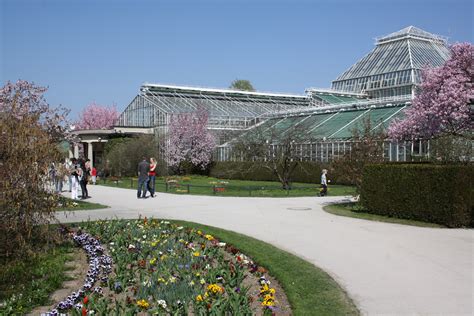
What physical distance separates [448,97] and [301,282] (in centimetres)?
1947

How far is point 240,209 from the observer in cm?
1681

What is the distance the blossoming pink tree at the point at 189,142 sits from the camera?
4466 cm

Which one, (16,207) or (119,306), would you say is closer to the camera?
(119,306)

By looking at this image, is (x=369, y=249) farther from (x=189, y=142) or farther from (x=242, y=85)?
(x=242, y=85)

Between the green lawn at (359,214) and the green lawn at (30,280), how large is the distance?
8.41 meters

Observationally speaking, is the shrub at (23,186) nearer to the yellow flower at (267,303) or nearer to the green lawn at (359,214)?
the yellow flower at (267,303)

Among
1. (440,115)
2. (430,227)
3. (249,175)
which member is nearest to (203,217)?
(430,227)

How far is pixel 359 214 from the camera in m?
15.3

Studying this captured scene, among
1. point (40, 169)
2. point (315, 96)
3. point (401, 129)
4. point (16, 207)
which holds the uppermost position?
point (315, 96)

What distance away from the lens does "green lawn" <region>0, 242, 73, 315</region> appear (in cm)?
622

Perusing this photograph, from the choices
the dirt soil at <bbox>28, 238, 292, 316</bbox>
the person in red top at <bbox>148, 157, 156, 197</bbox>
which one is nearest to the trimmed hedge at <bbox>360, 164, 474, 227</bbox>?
the dirt soil at <bbox>28, 238, 292, 316</bbox>

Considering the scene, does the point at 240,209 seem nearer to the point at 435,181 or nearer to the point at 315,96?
the point at 435,181

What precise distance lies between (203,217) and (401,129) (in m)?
16.9

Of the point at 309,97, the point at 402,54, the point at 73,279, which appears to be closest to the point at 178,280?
the point at 73,279
